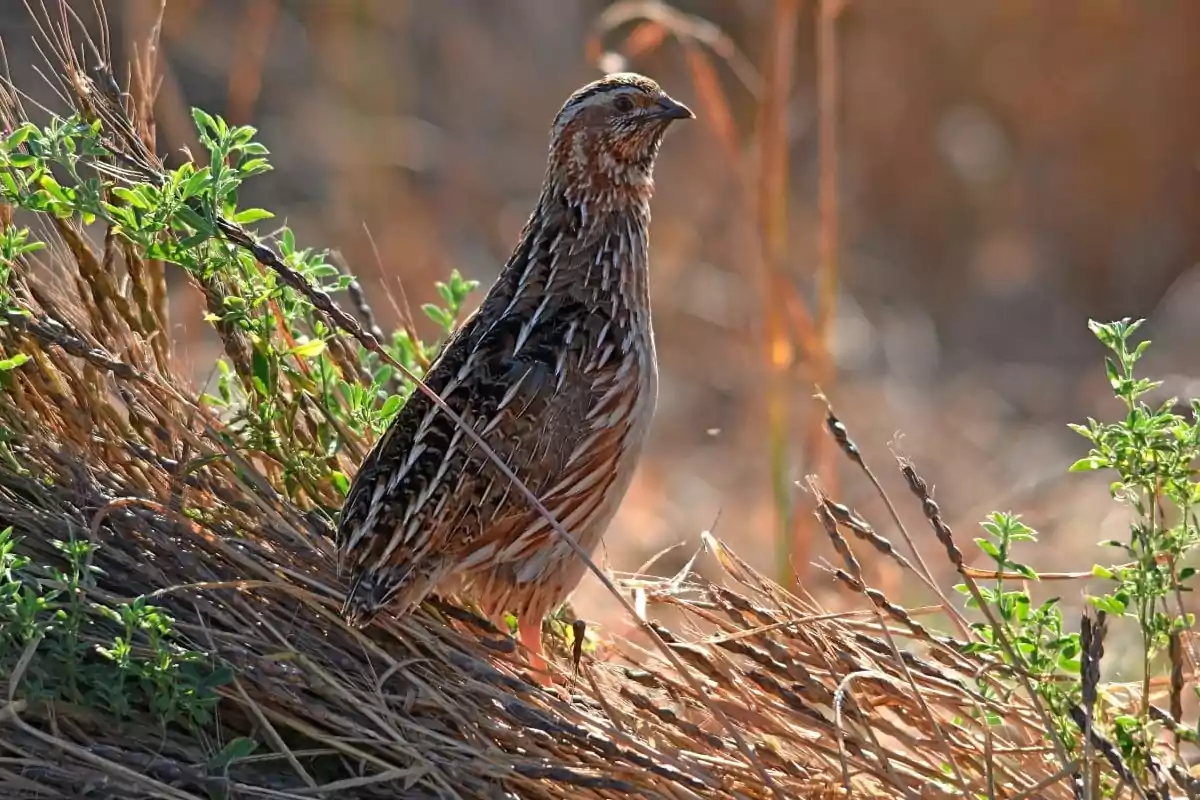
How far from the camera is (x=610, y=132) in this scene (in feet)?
10.8

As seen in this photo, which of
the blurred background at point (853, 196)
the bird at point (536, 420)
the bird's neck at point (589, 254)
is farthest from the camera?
the blurred background at point (853, 196)

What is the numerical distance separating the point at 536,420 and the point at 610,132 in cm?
78

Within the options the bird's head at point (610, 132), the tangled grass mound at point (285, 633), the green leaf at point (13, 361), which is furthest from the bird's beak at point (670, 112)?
the green leaf at point (13, 361)

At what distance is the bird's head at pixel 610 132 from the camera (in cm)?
328

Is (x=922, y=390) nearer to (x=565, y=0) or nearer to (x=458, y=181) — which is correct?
(x=458, y=181)

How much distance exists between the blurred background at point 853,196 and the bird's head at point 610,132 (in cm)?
305

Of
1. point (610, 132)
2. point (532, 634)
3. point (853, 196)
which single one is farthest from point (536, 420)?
point (853, 196)

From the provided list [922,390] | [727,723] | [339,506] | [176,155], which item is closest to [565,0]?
[176,155]

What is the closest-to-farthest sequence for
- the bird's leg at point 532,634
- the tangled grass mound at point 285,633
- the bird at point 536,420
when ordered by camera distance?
the tangled grass mound at point 285,633
the bird at point 536,420
the bird's leg at point 532,634

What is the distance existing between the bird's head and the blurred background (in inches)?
120

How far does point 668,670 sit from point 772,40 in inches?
75.1

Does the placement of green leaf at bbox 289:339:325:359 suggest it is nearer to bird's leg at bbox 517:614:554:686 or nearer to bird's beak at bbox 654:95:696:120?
bird's leg at bbox 517:614:554:686

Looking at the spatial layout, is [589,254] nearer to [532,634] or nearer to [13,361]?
[532,634]

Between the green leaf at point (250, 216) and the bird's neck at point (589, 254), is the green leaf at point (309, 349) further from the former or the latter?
the bird's neck at point (589, 254)
